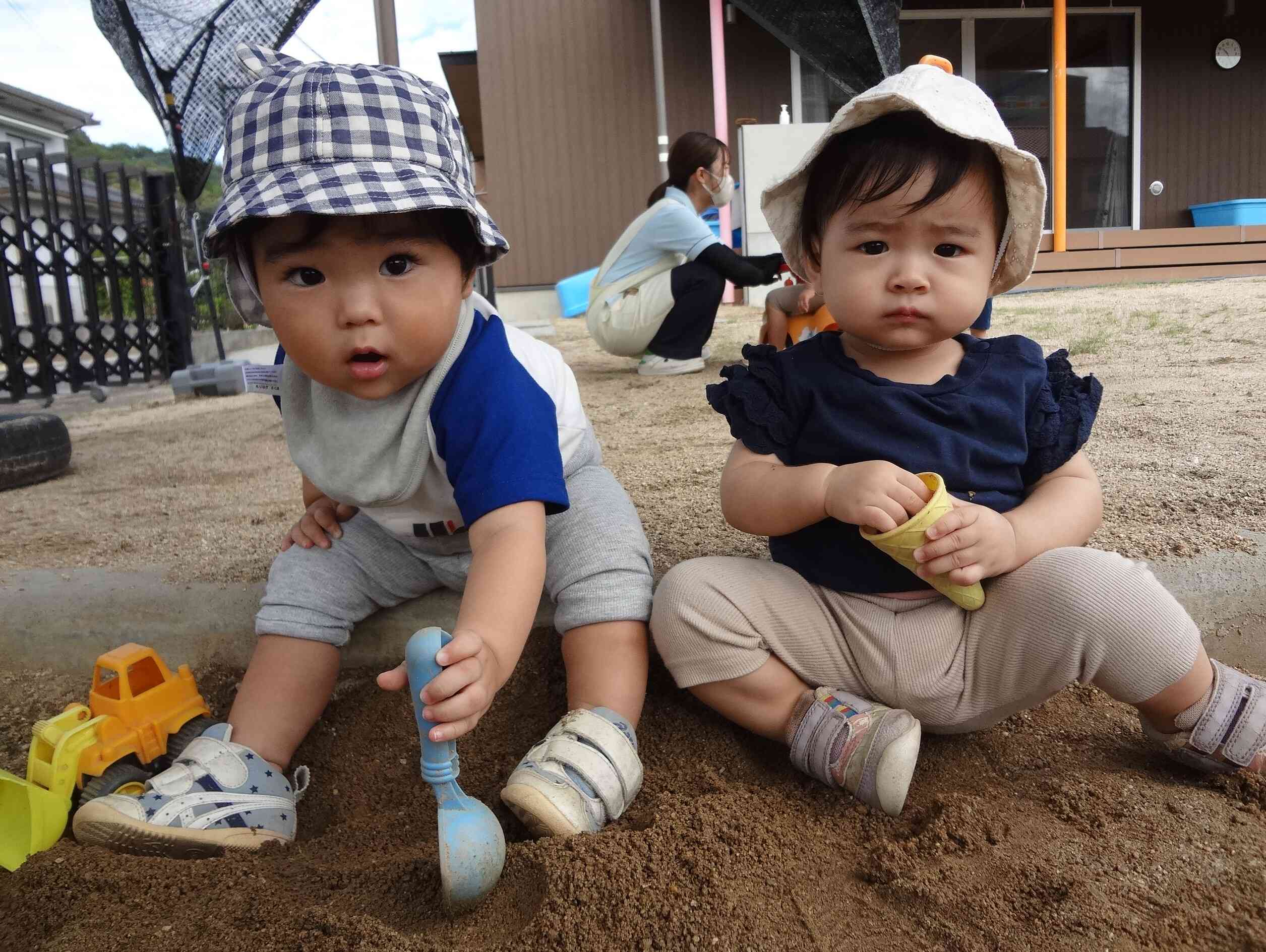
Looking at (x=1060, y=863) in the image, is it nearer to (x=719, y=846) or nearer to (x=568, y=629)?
(x=719, y=846)

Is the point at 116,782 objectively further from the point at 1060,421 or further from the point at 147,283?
the point at 147,283

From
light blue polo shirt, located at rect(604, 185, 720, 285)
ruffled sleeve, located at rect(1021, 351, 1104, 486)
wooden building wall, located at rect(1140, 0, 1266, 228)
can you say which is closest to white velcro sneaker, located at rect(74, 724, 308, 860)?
ruffled sleeve, located at rect(1021, 351, 1104, 486)

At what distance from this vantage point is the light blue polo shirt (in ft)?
15.0

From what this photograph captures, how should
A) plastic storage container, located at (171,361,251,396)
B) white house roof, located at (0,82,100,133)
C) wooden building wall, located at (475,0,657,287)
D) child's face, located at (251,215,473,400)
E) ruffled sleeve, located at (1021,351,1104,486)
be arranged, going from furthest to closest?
white house roof, located at (0,82,100,133), wooden building wall, located at (475,0,657,287), plastic storage container, located at (171,361,251,396), ruffled sleeve, located at (1021,351,1104,486), child's face, located at (251,215,473,400)

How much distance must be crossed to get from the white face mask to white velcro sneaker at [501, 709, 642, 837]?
148 inches

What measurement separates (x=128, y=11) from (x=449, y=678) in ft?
18.5

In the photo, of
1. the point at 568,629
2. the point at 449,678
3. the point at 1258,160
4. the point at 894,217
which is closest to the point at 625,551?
the point at 568,629

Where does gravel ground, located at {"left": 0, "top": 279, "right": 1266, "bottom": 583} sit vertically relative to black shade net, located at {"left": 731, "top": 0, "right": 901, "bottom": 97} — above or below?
below

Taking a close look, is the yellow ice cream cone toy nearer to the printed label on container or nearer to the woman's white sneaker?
the printed label on container

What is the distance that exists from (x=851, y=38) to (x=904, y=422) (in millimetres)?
1868

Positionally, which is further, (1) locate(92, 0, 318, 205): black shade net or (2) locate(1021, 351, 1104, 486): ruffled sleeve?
(1) locate(92, 0, 318, 205): black shade net

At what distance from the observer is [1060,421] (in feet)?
4.63

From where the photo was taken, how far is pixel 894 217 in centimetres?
129

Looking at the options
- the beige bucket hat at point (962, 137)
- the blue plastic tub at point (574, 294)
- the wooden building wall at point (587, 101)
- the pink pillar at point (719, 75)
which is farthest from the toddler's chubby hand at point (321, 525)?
the wooden building wall at point (587, 101)
